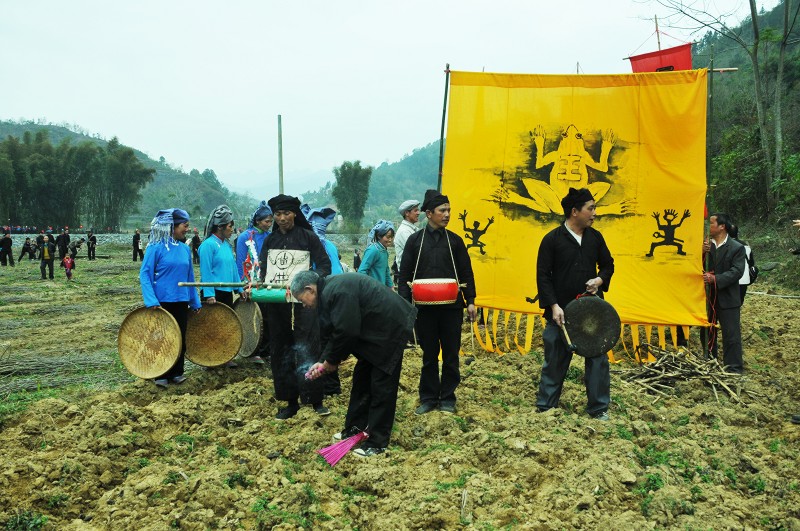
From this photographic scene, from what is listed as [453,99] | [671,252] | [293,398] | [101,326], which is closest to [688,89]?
[671,252]

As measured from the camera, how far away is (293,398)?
4836mm

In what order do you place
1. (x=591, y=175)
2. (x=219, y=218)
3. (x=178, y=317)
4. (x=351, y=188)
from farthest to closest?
(x=351, y=188) → (x=591, y=175) → (x=219, y=218) → (x=178, y=317)

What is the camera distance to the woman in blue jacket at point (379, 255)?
650cm

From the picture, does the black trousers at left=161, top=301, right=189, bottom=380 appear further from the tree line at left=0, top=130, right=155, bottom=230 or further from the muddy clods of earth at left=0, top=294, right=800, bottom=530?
the tree line at left=0, top=130, right=155, bottom=230

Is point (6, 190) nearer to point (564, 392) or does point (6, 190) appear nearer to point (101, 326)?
point (101, 326)

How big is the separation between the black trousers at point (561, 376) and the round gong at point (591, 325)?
0.12 meters

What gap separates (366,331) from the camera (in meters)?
4.03

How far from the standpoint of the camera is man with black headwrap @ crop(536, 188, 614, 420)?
4.66 meters

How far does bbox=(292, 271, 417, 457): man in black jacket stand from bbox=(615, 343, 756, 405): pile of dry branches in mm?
2562

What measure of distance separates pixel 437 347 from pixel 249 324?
239 centimetres

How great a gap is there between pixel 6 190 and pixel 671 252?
45527 mm

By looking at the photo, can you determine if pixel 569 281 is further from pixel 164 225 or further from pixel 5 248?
pixel 5 248

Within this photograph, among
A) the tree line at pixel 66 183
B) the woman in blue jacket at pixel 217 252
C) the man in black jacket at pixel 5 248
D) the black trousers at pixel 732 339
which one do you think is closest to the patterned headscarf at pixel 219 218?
the woman in blue jacket at pixel 217 252

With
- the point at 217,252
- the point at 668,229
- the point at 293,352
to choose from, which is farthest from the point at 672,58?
the point at 293,352
